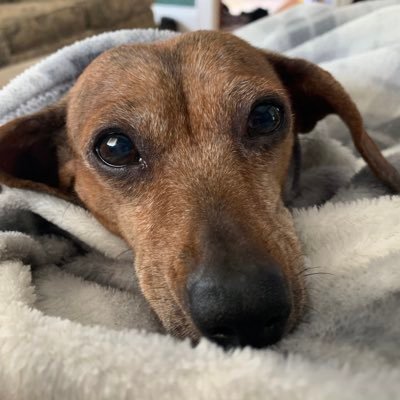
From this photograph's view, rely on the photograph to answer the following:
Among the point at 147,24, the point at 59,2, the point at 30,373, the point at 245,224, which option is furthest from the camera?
the point at 147,24

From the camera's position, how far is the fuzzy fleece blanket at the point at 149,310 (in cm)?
69

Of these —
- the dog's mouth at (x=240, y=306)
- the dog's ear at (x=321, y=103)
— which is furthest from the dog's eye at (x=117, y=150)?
the dog's ear at (x=321, y=103)

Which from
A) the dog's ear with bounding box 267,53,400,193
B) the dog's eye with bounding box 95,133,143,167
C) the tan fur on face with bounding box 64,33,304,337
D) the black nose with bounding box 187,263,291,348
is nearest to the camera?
the black nose with bounding box 187,263,291,348

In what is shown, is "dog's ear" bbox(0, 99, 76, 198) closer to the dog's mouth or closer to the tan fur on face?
the tan fur on face

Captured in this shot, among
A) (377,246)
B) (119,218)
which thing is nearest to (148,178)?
(119,218)

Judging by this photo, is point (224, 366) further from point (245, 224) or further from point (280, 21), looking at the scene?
point (280, 21)

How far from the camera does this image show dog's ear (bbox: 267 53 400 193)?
4.53 ft

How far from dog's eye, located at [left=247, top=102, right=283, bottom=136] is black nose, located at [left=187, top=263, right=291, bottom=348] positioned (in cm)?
50

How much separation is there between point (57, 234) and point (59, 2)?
9.39ft

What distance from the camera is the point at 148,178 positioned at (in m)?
1.20

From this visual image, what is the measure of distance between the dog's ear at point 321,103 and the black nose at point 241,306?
0.65 meters

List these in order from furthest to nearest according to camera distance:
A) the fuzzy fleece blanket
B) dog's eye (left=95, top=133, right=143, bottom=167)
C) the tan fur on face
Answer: dog's eye (left=95, top=133, right=143, bottom=167) < the tan fur on face < the fuzzy fleece blanket

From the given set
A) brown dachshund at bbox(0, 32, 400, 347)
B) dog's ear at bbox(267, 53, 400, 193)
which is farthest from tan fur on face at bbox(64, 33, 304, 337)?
dog's ear at bbox(267, 53, 400, 193)

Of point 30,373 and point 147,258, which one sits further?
point 147,258
